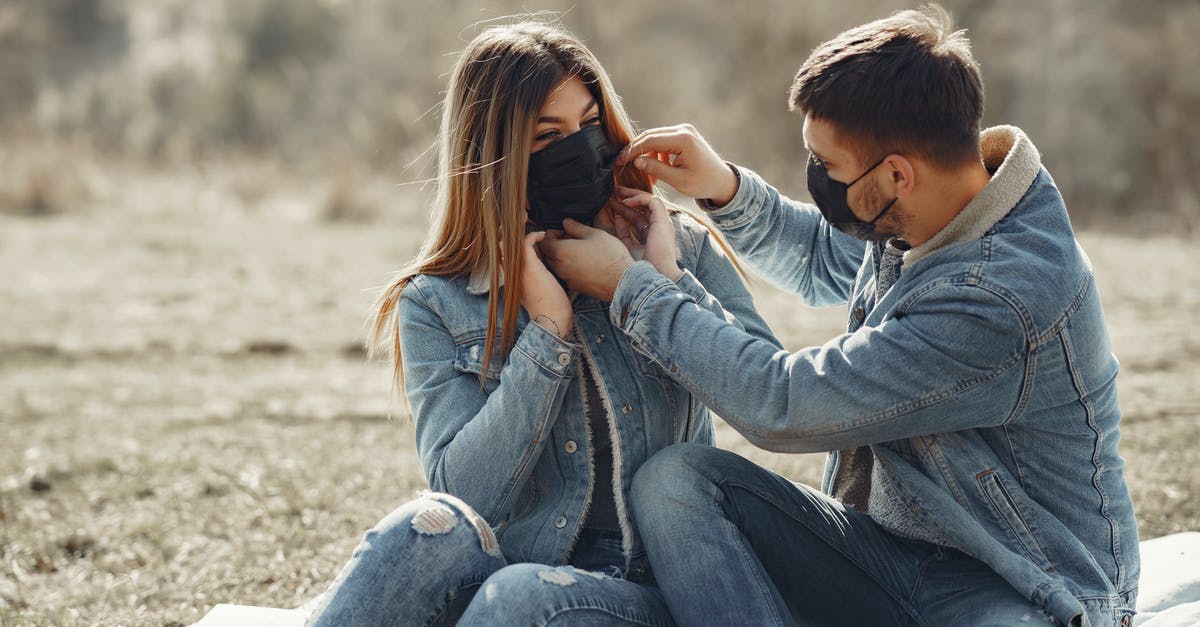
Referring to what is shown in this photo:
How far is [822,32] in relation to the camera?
1426 cm

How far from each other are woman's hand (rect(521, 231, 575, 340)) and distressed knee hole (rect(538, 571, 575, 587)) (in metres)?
0.53

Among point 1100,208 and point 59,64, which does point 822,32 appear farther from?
point 59,64

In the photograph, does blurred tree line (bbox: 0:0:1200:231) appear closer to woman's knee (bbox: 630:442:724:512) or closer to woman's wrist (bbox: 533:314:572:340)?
woman's wrist (bbox: 533:314:572:340)

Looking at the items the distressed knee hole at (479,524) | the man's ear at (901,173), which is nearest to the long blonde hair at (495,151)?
the distressed knee hole at (479,524)

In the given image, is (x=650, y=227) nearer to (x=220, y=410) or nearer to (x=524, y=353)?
(x=524, y=353)

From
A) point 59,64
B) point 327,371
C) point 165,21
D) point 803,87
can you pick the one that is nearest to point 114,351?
point 327,371

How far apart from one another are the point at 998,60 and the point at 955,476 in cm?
1328

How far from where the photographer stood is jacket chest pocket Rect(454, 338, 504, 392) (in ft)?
8.61

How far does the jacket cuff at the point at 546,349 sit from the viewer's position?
2.44m

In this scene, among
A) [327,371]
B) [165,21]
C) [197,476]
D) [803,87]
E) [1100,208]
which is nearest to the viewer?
[803,87]

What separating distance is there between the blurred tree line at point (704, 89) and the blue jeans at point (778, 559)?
27.6ft

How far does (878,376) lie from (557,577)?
0.71 metres

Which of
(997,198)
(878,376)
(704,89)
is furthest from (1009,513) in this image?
(704,89)

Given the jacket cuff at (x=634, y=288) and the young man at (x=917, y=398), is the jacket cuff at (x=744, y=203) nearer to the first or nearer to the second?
the young man at (x=917, y=398)
